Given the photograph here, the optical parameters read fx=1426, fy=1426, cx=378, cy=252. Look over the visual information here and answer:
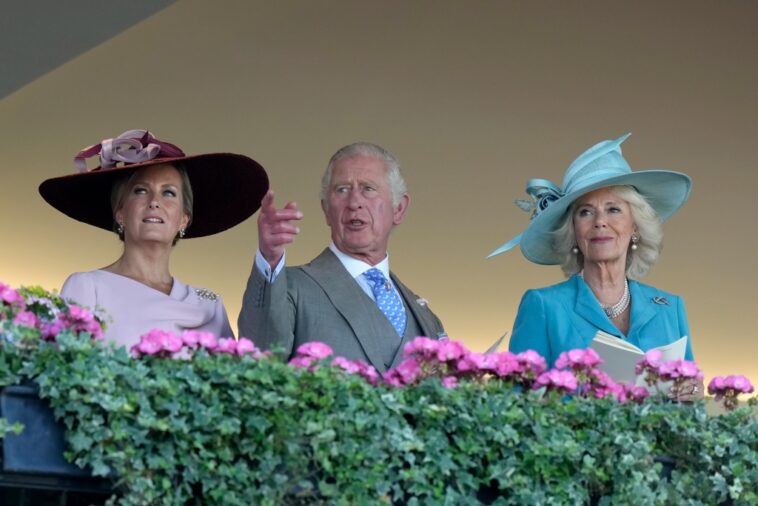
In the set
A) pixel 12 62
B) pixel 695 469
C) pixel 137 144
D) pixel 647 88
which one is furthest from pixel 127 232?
pixel 647 88

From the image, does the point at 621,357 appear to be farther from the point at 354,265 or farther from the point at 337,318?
the point at 354,265

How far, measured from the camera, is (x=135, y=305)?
3.42 m

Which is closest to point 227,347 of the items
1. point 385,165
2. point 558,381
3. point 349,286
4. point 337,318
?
point 558,381

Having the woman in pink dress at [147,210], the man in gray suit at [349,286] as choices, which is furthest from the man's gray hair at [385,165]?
the woman in pink dress at [147,210]

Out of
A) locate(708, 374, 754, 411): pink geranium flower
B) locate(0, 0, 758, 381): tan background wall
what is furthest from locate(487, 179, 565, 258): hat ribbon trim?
locate(0, 0, 758, 381): tan background wall

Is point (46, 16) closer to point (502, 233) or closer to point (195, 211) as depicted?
point (195, 211)

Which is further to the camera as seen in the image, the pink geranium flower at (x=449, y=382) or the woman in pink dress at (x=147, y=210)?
the woman in pink dress at (x=147, y=210)

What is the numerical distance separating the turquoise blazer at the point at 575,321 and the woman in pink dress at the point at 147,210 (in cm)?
77

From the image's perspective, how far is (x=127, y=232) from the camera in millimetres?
3566

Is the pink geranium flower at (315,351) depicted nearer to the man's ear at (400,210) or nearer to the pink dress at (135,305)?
the pink dress at (135,305)

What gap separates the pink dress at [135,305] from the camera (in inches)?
132

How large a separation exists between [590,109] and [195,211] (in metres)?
3.14

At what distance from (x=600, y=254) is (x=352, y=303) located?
67cm

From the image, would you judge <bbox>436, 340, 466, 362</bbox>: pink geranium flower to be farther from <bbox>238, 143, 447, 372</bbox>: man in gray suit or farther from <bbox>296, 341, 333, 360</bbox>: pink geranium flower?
<bbox>238, 143, 447, 372</bbox>: man in gray suit
